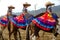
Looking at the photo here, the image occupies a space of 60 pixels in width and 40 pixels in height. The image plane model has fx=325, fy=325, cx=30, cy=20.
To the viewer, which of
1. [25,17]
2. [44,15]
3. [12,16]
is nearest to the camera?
[44,15]

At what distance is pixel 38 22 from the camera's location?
13.0 meters

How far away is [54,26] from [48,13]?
2.10 ft

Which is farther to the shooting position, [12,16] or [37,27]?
[12,16]

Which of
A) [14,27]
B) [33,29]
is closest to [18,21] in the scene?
[14,27]

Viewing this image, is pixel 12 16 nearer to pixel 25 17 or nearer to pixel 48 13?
pixel 25 17

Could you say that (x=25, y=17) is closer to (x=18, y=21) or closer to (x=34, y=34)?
(x=18, y=21)

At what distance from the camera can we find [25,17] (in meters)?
14.8

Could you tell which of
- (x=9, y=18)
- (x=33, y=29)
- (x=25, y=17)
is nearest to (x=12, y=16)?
(x=9, y=18)

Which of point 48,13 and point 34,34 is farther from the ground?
point 48,13

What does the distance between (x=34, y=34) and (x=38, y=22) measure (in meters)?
0.62

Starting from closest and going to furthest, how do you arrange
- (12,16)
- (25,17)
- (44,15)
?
(44,15) → (25,17) → (12,16)

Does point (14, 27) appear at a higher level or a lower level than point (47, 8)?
lower

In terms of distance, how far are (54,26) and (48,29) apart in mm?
277

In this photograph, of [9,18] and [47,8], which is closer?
[47,8]
